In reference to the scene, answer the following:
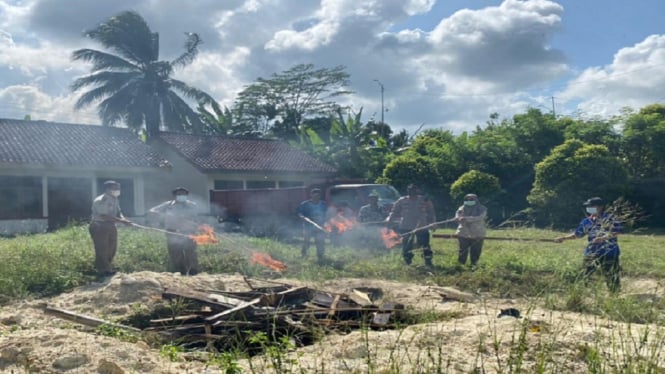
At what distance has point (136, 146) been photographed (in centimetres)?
2500

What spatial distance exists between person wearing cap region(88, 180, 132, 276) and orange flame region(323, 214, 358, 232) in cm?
426

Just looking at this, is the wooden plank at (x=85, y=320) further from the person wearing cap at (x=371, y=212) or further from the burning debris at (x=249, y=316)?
the person wearing cap at (x=371, y=212)

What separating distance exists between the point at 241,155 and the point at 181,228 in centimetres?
1797

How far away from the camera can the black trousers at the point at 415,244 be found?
38.3ft

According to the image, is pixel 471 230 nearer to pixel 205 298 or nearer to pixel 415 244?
pixel 415 244

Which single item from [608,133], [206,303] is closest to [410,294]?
[206,303]

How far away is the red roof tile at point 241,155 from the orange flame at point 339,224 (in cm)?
1258

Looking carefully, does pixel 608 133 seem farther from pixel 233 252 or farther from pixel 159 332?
pixel 159 332

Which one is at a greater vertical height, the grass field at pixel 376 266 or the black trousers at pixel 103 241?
the black trousers at pixel 103 241

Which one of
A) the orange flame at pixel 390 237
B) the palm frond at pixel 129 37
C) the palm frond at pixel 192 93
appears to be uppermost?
the palm frond at pixel 129 37

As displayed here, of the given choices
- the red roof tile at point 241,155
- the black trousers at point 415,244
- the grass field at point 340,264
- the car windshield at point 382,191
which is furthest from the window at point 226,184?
the black trousers at point 415,244

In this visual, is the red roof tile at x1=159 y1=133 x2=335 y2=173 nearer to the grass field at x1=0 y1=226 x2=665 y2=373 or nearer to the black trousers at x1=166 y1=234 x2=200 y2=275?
the grass field at x1=0 y1=226 x2=665 y2=373

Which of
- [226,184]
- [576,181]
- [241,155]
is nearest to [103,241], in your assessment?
[576,181]

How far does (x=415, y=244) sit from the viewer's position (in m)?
12.0
